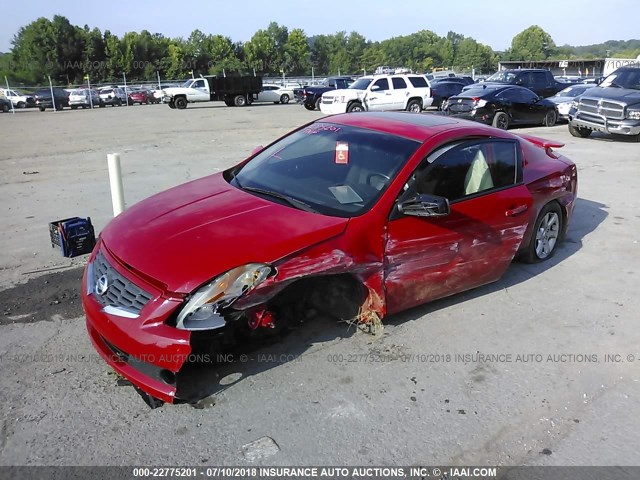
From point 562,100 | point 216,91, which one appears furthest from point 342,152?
point 216,91

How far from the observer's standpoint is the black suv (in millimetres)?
38000

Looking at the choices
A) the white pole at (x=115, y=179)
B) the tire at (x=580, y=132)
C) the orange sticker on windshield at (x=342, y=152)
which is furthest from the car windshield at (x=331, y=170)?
the tire at (x=580, y=132)

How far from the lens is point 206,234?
3.35 meters

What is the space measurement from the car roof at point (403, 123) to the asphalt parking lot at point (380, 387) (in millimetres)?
1446

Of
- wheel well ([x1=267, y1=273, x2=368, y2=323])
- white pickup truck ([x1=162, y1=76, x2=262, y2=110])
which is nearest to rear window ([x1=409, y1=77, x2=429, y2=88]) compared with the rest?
white pickup truck ([x1=162, y1=76, x2=262, y2=110])

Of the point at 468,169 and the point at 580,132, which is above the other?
the point at 468,169

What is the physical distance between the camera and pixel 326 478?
2.63m

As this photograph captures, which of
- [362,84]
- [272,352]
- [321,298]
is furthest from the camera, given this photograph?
[362,84]

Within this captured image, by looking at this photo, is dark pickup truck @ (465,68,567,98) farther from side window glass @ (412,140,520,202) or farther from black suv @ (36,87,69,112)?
black suv @ (36,87,69,112)

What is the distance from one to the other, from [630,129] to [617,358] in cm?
1223

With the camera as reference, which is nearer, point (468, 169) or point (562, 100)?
point (468, 169)

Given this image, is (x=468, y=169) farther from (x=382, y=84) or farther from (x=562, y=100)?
(x=382, y=84)

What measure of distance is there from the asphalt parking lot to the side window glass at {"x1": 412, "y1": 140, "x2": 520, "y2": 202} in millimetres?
969

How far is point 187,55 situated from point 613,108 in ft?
238
